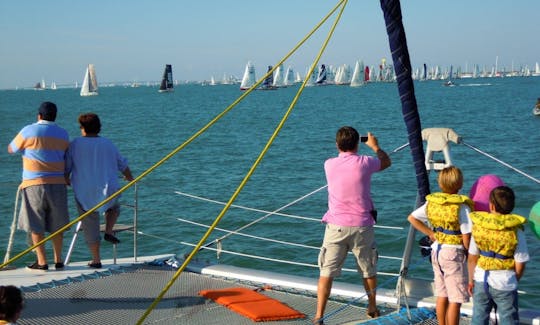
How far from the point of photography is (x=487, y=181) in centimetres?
449

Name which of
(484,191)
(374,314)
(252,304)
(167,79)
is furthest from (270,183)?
(167,79)

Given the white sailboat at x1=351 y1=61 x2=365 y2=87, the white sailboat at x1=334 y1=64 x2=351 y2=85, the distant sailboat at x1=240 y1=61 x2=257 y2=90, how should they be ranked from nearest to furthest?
the distant sailboat at x1=240 y1=61 x2=257 y2=90 < the white sailboat at x1=351 y1=61 x2=365 y2=87 < the white sailboat at x1=334 y1=64 x2=351 y2=85

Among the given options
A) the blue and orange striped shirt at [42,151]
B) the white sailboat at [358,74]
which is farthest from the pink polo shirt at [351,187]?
the white sailboat at [358,74]

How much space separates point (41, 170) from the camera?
6.03 meters

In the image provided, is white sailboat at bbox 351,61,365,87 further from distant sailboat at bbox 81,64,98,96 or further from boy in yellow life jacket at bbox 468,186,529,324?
boy in yellow life jacket at bbox 468,186,529,324

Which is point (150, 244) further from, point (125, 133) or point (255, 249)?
point (125, 133)

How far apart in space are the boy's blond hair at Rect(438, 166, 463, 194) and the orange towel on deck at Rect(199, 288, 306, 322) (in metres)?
1.64

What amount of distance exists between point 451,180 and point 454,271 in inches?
24.8

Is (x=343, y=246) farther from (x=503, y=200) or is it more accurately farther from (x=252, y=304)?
(x=503, y=200)

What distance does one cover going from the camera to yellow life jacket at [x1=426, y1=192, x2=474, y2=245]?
4.25 metres

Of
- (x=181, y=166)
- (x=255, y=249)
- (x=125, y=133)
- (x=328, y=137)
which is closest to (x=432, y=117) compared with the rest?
(x=328, y=137)

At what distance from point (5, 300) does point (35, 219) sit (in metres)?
2.80

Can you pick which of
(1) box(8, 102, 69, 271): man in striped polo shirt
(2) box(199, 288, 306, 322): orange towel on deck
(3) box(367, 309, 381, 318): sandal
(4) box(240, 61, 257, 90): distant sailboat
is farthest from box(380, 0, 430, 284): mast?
(4) box(240, 61, 257, 90): distant sailboat

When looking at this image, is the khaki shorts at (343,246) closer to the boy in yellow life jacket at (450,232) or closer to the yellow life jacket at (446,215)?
the boy in yellow life jacket at (450,232)
